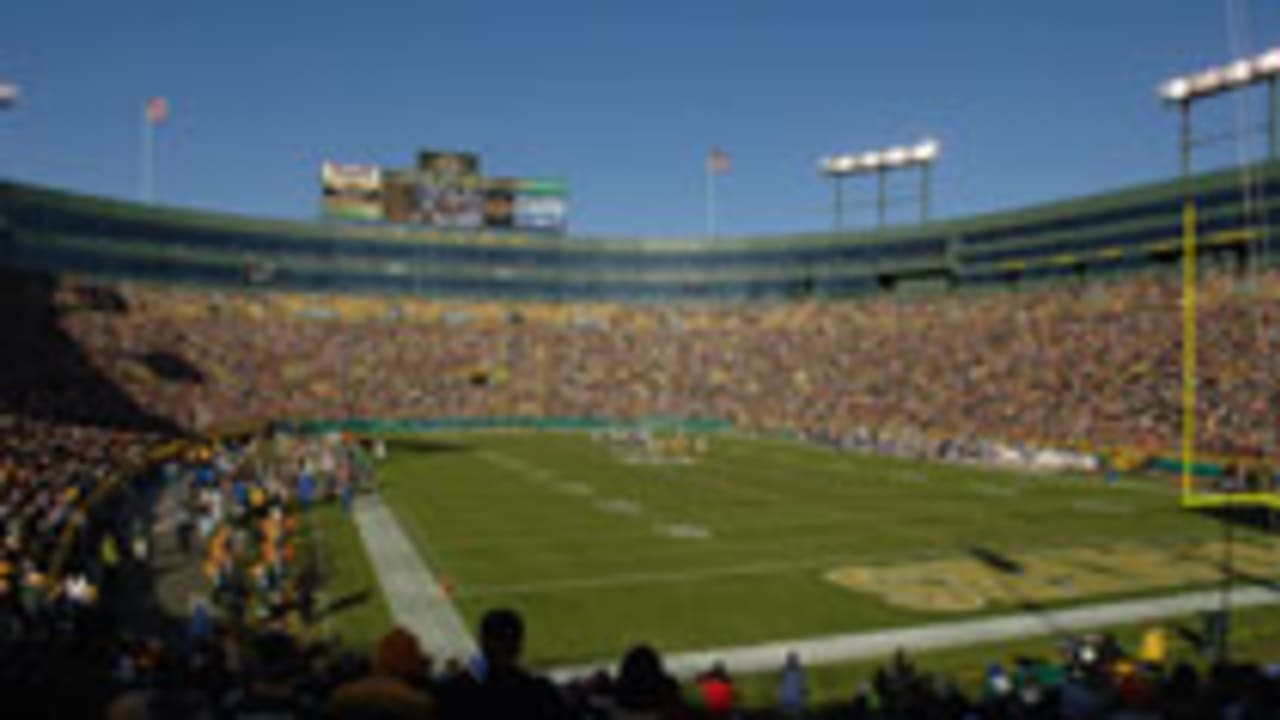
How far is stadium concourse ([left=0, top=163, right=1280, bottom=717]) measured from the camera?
7.68 metres

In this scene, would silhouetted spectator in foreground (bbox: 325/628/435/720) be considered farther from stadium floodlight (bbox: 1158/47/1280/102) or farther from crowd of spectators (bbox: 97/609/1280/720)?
stadium floodlight (bbox: 1158/47/1280/102)

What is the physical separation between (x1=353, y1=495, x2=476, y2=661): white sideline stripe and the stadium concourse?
707mm

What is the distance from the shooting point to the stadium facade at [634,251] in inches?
2379

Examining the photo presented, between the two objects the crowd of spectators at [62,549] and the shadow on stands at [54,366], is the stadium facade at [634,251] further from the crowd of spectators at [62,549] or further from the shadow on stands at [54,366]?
the crowd of spectators at [62,549]

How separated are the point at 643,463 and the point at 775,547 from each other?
20.5m

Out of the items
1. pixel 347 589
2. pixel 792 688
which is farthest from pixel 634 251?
pixel 792 688

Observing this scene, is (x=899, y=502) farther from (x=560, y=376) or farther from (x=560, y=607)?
(x=560, y=376)

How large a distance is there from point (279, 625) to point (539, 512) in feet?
45.3

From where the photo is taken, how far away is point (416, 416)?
69.6m

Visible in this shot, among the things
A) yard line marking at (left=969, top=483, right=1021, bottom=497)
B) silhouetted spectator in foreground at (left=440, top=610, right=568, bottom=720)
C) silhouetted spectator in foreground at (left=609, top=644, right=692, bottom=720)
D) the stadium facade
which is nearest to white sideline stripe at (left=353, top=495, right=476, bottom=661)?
silhouetted spectator in foreground at (left=609, top=644, right=692, bottom=720)

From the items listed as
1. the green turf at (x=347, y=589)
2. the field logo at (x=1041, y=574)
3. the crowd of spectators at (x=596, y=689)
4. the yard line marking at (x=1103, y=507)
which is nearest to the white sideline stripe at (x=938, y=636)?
the crowd of spectators at (x=596, y=689)

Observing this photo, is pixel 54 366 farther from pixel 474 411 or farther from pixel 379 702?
pixel 379 702

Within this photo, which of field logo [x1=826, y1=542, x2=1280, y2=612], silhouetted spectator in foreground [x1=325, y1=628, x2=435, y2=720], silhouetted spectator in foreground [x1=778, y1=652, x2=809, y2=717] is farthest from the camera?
field logo [x1=826, y1=542, x2=1280, y2=612]

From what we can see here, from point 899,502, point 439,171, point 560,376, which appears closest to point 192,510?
point 899,502
